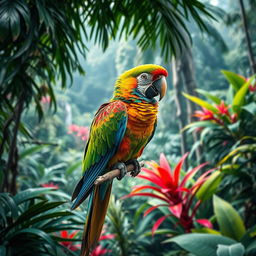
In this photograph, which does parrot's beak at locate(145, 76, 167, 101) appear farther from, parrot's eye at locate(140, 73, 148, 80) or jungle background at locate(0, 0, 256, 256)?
jungle background at locate(0, 0, 256, 256)

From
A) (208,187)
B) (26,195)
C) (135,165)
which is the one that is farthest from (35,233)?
(208,187)

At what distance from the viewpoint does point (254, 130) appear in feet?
5.36

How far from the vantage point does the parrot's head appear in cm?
38

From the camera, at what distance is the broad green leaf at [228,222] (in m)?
1.23

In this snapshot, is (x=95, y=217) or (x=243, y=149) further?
(x=243, y=149)

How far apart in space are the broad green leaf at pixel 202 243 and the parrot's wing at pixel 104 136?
30.0 inches

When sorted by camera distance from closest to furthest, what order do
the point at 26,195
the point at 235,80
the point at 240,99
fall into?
the point at 26,195
the point at 240,99
the point at 235,80

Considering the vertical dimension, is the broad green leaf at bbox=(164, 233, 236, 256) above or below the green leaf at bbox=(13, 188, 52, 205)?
below

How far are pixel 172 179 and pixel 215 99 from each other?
2.31ft

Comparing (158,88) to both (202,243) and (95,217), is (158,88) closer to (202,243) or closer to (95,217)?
(95,217)

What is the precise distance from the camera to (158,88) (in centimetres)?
39

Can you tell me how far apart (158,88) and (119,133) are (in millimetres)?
104

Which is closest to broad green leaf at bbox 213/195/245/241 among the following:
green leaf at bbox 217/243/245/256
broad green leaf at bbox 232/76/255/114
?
green leaf at bbox 217/243/245/256

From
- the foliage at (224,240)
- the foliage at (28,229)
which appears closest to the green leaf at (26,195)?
the foliage at (28,229)
